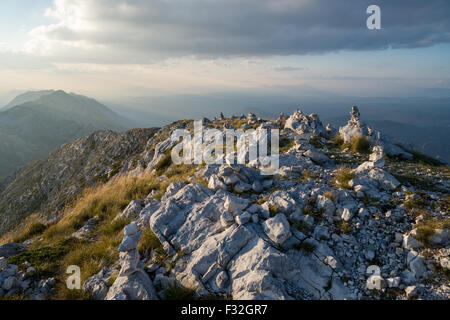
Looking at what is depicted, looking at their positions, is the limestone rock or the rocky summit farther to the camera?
the limestone rock

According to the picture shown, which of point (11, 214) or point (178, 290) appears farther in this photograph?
point (11, 214)

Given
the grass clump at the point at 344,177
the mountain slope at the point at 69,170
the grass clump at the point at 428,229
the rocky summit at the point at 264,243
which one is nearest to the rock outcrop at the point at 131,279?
the rocky summit at the point at 264,243

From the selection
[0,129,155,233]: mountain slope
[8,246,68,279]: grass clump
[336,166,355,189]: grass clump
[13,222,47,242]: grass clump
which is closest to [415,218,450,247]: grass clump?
[336,166,355,189]: grass clump

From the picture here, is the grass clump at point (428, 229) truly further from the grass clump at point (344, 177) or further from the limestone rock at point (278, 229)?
the limestone rock at point (278, 229)

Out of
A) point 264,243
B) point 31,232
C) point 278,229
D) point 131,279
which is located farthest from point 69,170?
point 278,229

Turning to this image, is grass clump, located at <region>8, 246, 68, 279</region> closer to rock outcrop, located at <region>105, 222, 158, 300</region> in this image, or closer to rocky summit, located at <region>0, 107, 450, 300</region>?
rocky summit, located at <region>0, 107, 450, 300</region>

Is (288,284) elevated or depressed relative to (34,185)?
elevated

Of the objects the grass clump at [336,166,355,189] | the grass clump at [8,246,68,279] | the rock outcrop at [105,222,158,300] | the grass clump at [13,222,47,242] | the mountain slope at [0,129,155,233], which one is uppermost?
the grass clump at [336,166,355,189]

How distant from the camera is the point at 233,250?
21.3 feet

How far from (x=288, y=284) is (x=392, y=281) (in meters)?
2.45

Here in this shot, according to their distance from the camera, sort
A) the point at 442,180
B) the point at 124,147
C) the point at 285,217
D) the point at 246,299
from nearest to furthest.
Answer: the point at 246,299, the point at 285,217, the point at 442,180, the point at 124,147

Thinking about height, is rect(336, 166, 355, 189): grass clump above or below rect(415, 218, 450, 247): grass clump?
above

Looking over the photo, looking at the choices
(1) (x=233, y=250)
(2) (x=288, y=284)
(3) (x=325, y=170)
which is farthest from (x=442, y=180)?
(1) (x=233, y=250)

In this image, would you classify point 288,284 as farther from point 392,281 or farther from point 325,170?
point 325,170
